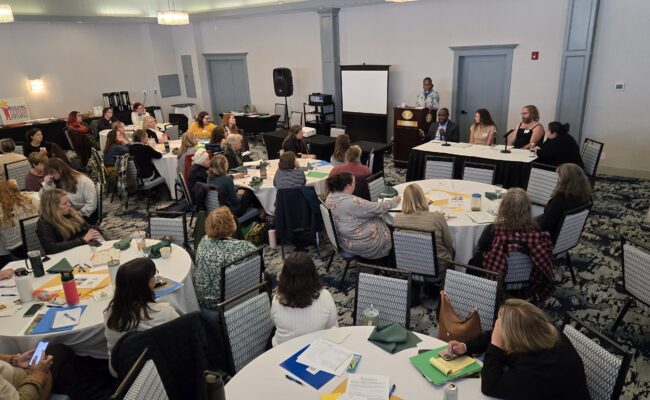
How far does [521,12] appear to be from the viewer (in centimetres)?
799

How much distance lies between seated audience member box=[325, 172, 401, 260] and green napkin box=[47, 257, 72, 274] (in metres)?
2.27

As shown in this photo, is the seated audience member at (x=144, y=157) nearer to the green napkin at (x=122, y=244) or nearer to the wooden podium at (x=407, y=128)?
the green napkin at (x=122, y=244)

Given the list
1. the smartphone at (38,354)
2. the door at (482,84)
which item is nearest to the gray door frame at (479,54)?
the door at (482,84)

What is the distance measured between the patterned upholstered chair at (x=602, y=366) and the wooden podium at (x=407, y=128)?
260 inches

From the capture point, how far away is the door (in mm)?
8508

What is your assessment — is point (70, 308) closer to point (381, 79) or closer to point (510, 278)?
point (510, 278)

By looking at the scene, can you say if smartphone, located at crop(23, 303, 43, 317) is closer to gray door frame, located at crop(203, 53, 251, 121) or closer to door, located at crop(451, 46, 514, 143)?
door, located at crop(451, 46, 514, 143)

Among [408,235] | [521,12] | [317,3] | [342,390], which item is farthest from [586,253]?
[317,3]

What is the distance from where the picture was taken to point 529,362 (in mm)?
2092

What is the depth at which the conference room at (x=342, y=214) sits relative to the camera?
250 centimetres

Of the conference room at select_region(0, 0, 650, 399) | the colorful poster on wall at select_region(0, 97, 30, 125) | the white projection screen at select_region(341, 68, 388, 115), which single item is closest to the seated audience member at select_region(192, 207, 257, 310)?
the conference room at select_region(0, 0, 650, 399)

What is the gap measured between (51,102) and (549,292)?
A: 13.0m

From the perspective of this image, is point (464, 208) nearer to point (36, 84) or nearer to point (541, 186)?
point (541, 186)

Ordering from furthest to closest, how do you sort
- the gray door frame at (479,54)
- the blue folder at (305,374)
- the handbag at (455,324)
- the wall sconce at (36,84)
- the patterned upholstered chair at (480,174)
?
the wall sconce at (36,84) < the gray door frame at (479,54) < the patterned upholstered chair at (480,174) < the handbag at (455,324) < the blue folder at (305,374)
